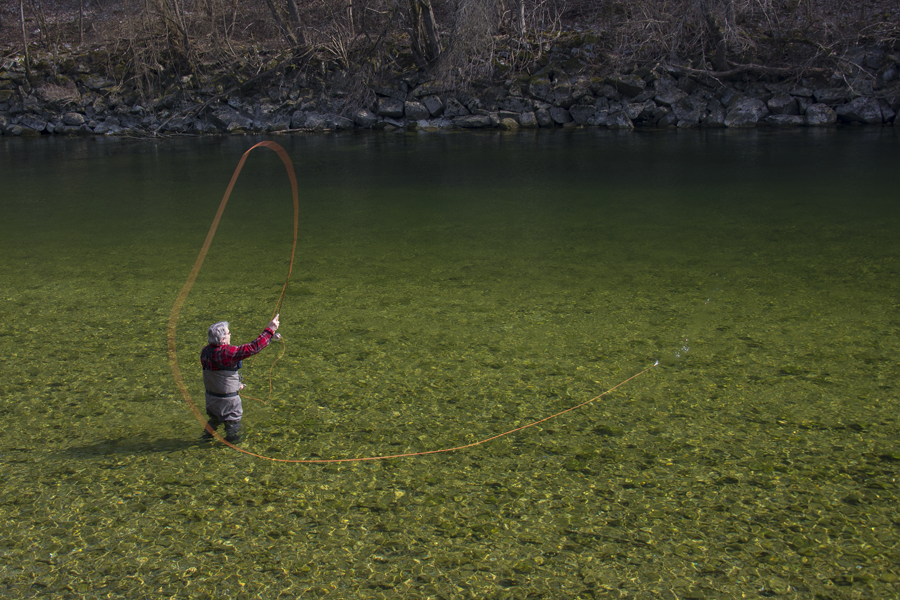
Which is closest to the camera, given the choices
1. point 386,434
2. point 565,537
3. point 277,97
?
point 565,537

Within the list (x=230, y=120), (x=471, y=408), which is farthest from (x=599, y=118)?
(x=471, y=408)

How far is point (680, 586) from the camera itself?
331cm

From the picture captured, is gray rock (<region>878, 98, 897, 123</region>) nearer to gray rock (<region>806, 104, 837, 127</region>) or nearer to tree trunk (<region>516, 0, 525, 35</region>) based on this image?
gray rock (<region>806, 104, 837, 127</region>)

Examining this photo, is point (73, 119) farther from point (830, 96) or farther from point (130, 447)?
point (130, 447)

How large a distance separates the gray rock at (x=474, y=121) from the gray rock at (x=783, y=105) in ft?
26.6

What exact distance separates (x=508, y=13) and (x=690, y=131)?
323 inches

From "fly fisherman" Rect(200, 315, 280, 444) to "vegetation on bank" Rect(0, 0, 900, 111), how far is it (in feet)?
66.1

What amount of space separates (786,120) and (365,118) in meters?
12.7

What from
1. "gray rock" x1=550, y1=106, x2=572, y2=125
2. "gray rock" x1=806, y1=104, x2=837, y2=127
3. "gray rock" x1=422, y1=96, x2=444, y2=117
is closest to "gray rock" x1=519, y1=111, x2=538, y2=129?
"gray rock" x1=550, y1=106, x2=572, y2=125

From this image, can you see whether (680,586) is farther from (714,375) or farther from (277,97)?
(277,97)

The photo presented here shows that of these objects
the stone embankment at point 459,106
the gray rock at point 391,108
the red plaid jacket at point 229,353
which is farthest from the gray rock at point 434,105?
the red plaid jacket at point 229,353

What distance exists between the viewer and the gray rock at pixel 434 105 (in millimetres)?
24047

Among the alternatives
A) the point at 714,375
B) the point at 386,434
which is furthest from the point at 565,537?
the point at 714,375

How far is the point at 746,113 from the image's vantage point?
21.2m
